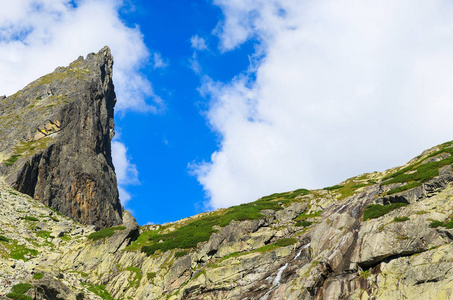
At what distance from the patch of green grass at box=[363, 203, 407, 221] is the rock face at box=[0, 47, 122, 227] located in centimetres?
6852

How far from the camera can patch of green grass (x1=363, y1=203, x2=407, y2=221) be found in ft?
143

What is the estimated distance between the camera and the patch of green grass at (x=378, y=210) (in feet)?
143

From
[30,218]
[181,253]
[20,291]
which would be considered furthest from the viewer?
[30,218]

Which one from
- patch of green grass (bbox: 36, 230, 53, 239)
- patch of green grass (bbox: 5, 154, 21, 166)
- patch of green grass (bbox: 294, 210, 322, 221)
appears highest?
patch of green grass (bbox: 5, 154, 21, 166)

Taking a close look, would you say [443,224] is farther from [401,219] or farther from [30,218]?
[30,218]

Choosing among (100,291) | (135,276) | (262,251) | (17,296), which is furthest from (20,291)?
(262,251)

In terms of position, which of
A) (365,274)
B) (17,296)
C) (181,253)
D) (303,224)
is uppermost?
(17,296)

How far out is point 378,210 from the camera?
4478 centimetres

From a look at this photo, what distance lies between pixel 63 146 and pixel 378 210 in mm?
81866

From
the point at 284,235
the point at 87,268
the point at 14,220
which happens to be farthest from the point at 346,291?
the point at 14,220

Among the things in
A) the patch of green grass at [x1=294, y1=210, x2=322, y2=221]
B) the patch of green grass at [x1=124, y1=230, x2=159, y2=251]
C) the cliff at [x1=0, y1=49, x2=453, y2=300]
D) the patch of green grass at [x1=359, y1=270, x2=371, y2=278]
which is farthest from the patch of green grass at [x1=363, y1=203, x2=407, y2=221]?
the patch of green grass at [x1=124, y1=230, x2=159, y2=251]

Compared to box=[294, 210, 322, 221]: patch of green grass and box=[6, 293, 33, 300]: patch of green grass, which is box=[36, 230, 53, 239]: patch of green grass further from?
box=[294, 210, 322, 221]: patch of green grass

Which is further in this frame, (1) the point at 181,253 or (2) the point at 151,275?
(1) the point at 181,253

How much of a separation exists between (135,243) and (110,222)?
3263 centimetres
